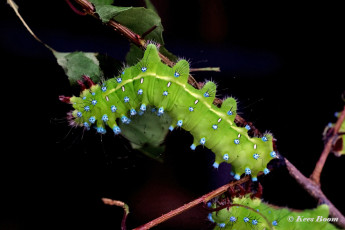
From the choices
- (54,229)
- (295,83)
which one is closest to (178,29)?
(295,83)

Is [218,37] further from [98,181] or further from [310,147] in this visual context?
[98,181]

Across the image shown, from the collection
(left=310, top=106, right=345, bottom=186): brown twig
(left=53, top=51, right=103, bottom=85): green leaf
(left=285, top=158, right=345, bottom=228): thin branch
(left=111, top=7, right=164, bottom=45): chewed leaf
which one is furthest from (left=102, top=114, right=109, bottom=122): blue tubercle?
(left=310, top=106, right=345, bottom=186): brown twig

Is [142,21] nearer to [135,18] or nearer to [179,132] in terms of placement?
[135,18]

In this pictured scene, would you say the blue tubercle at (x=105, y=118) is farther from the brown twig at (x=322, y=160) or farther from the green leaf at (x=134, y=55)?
the brown twig at (x=322, y=160)

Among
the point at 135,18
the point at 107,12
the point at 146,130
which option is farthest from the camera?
the point at 146,130

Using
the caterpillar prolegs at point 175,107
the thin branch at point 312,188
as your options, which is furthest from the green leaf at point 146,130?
the thin branch at point 312,188

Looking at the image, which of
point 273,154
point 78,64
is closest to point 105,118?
point 78,64
